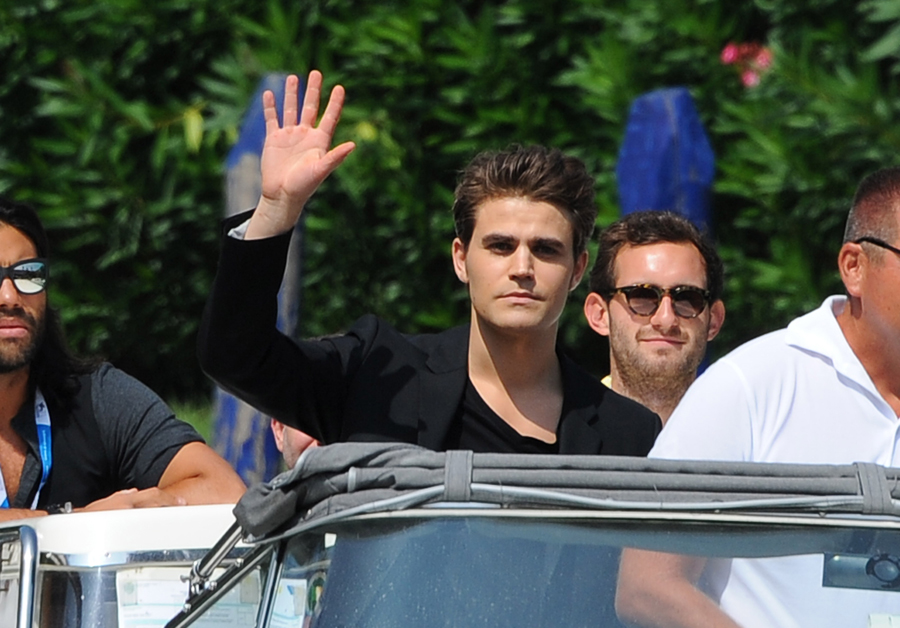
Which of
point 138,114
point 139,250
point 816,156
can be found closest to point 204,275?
point 139,250

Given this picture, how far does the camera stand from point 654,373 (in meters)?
3.55

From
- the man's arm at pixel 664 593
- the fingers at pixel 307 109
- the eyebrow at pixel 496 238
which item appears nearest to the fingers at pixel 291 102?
the fingers at pixel 307 109

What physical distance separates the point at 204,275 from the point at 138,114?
3.37 ft

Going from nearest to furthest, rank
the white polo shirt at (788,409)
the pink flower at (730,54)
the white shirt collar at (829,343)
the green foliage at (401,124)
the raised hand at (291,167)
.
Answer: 1. the white polo shirt at (788,409)
2. the white shirt collar at (829,343)
3. the raised hand at (291,167)
4. the green foliage at (401,124)
5. the pink flower at (730,54)

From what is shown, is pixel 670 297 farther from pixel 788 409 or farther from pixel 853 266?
pixel 788 409

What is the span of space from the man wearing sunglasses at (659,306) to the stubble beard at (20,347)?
1426mm

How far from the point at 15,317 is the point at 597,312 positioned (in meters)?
1.49

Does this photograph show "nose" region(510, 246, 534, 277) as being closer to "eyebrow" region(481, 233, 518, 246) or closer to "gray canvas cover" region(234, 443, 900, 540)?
"eyebrow" region(481, 233, 518, 246)

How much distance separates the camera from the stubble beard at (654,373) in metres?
3.54

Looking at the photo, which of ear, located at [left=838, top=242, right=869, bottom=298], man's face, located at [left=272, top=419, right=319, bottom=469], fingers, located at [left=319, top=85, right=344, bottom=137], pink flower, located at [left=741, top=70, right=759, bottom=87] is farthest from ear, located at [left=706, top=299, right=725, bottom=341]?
pink flower, located at [left=741, top=70, right=759, bottom=87]

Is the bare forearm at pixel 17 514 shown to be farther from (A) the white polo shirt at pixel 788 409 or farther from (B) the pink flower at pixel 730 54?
(B) the pink flower at pixel 730 54

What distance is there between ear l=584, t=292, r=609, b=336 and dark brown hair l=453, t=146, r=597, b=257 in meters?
0.73

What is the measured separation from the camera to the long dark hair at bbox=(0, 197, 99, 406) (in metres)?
3.44

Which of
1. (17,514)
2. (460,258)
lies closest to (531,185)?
(460,258)
